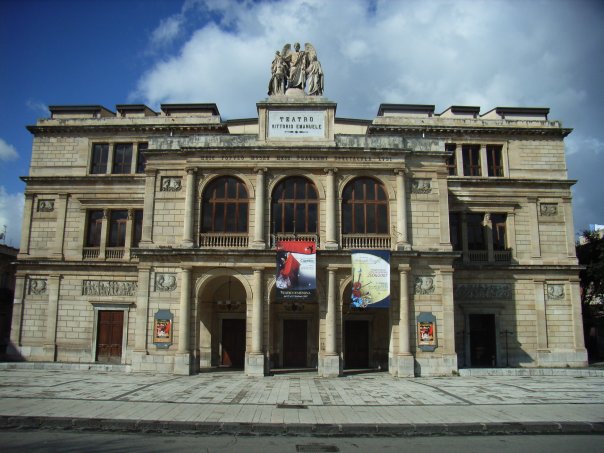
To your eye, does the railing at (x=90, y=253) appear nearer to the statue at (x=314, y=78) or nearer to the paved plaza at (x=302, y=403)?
the paved plaza at (x=302, y=403)

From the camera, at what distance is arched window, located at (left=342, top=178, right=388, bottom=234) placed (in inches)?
1093

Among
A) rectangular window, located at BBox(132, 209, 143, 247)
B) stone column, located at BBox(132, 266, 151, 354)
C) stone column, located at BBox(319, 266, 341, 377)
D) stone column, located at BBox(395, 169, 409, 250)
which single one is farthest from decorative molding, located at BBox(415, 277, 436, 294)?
rectangular window, located at BBox(132, 209, 143, 247)

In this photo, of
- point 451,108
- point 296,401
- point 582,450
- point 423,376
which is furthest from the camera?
point 451,108

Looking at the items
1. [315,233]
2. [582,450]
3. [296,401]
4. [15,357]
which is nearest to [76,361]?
[15,357]

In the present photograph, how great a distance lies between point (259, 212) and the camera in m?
27.2

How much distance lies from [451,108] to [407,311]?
1706 cm

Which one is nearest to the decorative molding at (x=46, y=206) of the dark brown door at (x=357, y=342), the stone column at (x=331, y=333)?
the stone column at (x=331, y=333)

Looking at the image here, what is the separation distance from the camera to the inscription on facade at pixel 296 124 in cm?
2845

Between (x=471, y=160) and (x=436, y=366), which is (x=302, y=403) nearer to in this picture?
(x=436, y=366)

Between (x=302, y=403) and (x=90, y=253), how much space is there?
21434 millimetres

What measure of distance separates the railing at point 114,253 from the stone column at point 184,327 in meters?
8.12

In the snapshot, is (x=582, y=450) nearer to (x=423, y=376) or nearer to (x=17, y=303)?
(x=423, y=376)

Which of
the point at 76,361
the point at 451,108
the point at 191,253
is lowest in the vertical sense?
the point at 76,361

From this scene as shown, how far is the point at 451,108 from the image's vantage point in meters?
36.1
